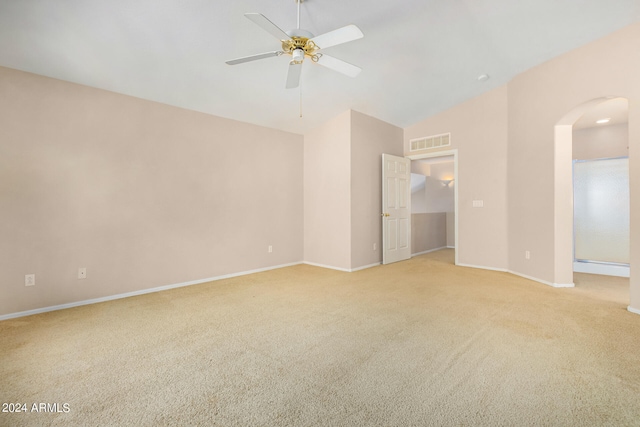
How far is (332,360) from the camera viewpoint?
6.79 feet

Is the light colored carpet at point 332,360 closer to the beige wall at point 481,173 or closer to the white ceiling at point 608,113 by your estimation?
the beige wall at point 481,173

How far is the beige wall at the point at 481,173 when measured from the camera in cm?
495

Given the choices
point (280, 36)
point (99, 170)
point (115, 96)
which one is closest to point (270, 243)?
point (99, 170)

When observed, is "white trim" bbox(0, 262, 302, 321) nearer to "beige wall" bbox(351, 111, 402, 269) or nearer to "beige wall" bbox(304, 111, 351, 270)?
"beige wall" bbox(304, 111, 351, 270)

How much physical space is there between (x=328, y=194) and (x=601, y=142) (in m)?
5.05

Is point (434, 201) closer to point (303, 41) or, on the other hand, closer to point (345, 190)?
point (345, 190)

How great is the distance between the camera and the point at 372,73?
3.91 metres

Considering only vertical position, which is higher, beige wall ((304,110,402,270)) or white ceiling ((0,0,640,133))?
white ceiling ((0,0,640,133))

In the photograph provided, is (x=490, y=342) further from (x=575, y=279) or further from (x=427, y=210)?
(x=427, y=210)

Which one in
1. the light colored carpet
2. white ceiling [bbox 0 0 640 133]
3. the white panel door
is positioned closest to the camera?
the light colored carpet

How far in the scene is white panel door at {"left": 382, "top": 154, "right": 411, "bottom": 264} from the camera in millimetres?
5520

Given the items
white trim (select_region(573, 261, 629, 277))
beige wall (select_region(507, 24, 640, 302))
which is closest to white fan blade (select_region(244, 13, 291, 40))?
beige wall (select_region(507, 24, 640, 302))

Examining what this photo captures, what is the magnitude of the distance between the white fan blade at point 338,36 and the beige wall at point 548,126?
298 cm

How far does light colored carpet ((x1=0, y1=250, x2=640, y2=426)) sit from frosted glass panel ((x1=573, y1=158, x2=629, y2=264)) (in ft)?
4.37
